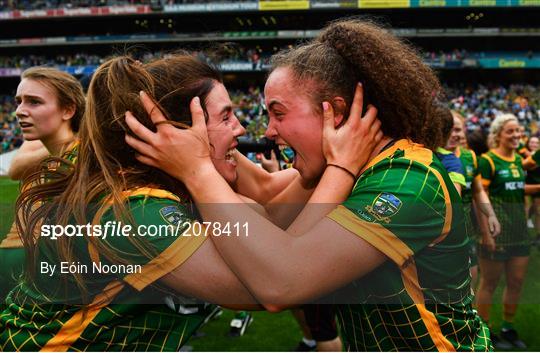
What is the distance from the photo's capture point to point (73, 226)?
54.9 inches

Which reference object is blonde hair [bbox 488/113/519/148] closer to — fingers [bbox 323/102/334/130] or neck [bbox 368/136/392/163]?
neck [bbox 368/136/392/163]

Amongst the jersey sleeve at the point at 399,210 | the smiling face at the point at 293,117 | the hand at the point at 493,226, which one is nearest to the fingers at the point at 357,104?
the smiling face at the point at 293,117

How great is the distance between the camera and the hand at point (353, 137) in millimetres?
1459

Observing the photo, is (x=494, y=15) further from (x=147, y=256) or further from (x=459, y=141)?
(x=147, y=256)

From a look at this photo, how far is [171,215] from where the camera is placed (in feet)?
4.45

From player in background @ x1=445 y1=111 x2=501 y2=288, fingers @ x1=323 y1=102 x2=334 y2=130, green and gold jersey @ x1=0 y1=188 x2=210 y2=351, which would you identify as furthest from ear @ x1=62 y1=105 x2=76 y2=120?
player in background @ x1=445 y1=111 x2=501 y2=288

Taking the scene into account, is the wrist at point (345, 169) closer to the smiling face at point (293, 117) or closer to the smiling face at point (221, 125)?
the smiling face at point (293, 117)

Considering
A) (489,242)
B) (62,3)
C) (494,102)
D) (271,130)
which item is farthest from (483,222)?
(62,3)

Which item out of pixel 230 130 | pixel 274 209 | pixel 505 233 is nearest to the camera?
pixel 230 130

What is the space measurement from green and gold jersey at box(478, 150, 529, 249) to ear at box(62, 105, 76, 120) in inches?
164

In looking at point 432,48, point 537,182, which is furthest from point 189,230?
point 432,48

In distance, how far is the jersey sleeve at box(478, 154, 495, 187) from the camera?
17.8 ft

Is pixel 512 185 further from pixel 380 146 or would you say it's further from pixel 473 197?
pixel 380 146

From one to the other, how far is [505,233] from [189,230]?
4.55m
